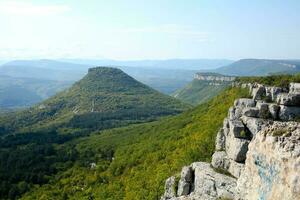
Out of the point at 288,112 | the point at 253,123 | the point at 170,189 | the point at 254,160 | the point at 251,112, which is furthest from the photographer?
the point at 170,189

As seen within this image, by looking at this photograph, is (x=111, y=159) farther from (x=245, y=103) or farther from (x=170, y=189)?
(x=170, y=189)

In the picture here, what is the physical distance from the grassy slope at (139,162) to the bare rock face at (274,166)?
35753 mm

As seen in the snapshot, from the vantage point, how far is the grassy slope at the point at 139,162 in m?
73.9

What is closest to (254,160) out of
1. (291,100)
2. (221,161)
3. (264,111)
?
(221,161)

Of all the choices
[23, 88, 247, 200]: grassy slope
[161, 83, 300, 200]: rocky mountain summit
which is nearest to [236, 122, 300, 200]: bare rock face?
[161, 83, 300, 200]: rocky mountain summit

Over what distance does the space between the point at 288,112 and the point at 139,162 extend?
2382 inches

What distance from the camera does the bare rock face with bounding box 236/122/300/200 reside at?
1916 cm

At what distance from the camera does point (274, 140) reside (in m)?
21.4

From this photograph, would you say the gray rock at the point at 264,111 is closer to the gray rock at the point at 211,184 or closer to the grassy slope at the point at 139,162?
the gray rock at the point at 211,184

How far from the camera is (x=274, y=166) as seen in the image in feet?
67.9

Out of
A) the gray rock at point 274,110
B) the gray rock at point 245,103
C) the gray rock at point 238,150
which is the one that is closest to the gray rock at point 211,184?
the gray rock at point 238,150

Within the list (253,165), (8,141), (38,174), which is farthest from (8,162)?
(253,165)

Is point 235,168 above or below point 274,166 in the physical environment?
below

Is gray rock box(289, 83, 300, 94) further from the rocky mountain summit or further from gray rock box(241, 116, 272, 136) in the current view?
gray rock box(241, 116, 272, 136)
